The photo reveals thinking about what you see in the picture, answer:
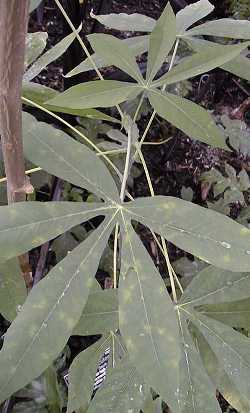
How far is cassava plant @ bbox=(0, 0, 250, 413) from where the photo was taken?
18.5 inches

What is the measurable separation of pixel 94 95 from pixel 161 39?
0.10m

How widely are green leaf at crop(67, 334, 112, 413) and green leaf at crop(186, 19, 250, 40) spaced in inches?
17.1

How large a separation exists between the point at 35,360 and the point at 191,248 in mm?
167

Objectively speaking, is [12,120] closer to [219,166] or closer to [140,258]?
[140,258]

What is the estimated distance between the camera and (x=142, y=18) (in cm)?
78

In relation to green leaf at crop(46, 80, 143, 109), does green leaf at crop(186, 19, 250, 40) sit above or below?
above

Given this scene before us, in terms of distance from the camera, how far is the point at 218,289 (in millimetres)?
633

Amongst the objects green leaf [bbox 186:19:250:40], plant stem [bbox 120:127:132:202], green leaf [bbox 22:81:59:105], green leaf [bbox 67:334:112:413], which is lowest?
green leaf [bbox 67:334:112:413]

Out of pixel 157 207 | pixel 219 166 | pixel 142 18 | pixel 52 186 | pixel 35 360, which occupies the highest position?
pixel 142 18

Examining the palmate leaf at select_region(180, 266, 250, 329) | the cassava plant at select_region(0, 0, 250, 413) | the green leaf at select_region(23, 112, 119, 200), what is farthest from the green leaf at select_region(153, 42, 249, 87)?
the palmate leaf at select_region(180, 266, 250, 329)

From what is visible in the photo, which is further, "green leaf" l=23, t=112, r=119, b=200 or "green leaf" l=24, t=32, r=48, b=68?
"green leaf" l=24, t=32, r=48, b=68

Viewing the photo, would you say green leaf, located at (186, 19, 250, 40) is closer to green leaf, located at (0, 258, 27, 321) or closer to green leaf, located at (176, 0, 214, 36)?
green leaf, located at (176, 0, 214, 36)

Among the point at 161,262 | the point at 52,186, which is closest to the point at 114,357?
the point at 52,186

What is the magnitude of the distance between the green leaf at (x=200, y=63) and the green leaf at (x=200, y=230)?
0.14 metres
